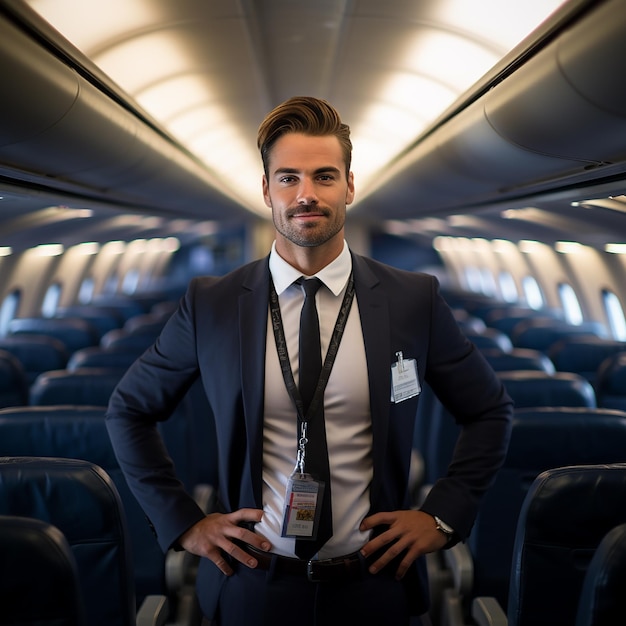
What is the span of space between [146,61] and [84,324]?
418 cm

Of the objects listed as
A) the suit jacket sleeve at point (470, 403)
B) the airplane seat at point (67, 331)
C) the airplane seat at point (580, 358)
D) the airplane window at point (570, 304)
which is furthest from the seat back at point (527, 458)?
the airplane window at point (570, 304)

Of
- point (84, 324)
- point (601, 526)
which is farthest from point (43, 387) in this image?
point (84, 324)

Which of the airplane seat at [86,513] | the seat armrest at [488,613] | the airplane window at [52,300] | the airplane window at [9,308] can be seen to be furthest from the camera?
the airplane window at [52,300]

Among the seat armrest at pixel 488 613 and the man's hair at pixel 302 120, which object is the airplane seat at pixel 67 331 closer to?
the seat armrest at pixel 488 613

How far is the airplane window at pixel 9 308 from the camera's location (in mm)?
11094

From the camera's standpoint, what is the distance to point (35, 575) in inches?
64.1

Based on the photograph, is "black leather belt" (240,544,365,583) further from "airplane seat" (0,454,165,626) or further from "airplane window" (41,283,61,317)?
"airplane window" (41,283,61,317)

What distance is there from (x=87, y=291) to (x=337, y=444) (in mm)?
15360

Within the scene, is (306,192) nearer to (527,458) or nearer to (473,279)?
(527,458)

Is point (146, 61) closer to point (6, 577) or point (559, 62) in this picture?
point (559, 62)

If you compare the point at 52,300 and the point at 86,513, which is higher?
the point at 52,300

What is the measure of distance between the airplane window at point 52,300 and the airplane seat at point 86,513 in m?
11.8

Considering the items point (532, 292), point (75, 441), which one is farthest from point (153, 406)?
point (532, 292)

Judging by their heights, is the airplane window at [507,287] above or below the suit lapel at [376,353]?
above
